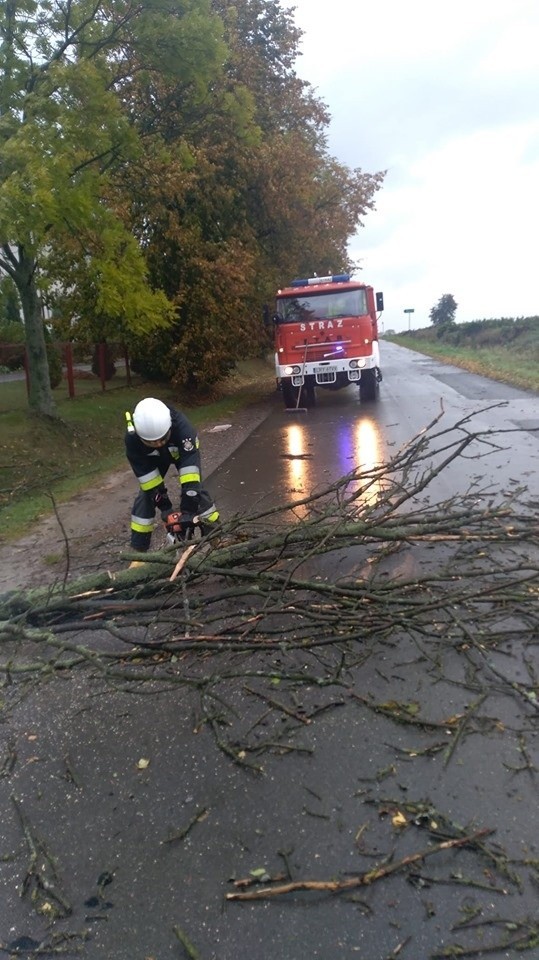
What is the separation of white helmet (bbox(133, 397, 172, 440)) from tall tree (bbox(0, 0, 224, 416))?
16.1ft

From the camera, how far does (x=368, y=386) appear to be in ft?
58.1

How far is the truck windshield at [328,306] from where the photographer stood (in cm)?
1716

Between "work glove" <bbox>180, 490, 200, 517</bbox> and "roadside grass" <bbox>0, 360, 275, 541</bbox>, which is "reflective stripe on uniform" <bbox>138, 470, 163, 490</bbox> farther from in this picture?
"roadside grass" <bbox>0, 360, 275, 541</bbox>

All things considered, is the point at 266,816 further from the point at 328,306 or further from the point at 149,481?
the point at 328,306

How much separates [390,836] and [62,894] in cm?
116

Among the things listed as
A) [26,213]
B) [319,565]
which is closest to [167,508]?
[319,565]

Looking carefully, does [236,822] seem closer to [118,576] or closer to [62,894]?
[62,894]

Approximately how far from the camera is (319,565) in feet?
18.6

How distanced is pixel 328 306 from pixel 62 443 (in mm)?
7342

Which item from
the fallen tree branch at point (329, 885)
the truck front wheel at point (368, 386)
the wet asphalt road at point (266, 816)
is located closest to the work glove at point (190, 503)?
the wet asphalt road at point (266, 816)

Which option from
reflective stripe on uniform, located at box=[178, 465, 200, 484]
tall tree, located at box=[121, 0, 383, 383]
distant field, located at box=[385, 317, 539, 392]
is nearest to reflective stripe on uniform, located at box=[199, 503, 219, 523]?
reflective stripe on uniform, located at box=[178, 465, 200, 484]

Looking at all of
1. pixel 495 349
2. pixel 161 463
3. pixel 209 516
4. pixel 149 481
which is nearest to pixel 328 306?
pixel 161 463

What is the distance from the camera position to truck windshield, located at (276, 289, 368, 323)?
17156 millimetres

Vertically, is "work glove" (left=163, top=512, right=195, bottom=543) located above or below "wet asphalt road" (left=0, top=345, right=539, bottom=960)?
above
